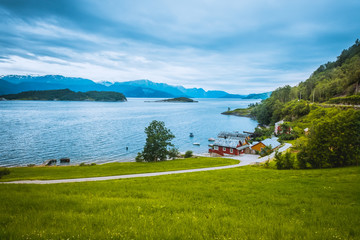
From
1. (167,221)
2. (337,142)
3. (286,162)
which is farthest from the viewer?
(286,162)

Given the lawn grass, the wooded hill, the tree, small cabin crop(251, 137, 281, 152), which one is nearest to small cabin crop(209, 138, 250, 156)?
small cabin crop(251, 137, 281, 152)

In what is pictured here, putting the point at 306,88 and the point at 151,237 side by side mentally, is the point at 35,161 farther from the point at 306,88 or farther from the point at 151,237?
the point at 306,88

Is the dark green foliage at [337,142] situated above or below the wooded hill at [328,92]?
below

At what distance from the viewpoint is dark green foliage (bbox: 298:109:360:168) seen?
2749 cm

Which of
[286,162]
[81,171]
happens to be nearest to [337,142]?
[286,162]

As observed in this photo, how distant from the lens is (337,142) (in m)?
27.5

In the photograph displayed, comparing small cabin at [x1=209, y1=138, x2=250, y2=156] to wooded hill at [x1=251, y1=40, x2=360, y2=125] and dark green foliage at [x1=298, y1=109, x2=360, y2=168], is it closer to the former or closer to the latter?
dark green foliage at [x1=298, y1=109, x2=360, y2=168]

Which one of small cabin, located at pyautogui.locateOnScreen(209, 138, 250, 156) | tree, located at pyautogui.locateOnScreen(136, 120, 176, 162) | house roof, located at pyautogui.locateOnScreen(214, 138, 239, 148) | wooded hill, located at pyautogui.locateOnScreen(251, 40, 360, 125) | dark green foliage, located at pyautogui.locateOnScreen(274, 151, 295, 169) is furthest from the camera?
wooded hill, located at pyautogui.locateOnScreen(251, 40, 360, 125)

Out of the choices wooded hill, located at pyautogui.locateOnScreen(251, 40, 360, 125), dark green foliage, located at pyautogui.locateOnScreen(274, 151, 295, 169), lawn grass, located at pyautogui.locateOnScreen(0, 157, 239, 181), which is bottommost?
lawn grass, located at pyautogui.locateOnScreen(0, 157, 239, 181)

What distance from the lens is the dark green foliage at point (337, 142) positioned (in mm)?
27492

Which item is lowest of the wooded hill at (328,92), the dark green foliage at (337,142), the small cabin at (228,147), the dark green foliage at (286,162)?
the small cabin at (228,147)

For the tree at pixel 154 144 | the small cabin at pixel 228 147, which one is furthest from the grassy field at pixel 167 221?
the small cabin at pixel 228 147

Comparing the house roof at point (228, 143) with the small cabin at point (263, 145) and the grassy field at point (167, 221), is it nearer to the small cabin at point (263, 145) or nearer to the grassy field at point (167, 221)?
the small cabin at point (263, 145)

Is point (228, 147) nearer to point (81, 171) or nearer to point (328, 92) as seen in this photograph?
point (81, 171)
